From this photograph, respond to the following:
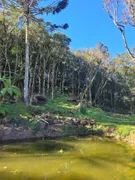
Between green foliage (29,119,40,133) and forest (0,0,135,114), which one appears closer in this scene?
green foliage (29,119,40,133)

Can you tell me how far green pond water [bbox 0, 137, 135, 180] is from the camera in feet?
18.2

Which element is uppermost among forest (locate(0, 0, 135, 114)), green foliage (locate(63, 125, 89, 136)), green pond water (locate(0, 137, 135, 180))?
forest (locate(0, 0, 135, 114))

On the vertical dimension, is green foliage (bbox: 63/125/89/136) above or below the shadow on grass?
above

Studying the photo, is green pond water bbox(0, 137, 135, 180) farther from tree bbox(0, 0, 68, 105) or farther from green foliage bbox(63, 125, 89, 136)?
tree bbox(0, 0, 68, 105)

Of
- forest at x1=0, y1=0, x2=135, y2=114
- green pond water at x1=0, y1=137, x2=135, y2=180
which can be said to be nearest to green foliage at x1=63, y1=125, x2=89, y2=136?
green pond water at x1=0, y1=137, x2=135, y2=180

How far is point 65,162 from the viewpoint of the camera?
6711 millimetres

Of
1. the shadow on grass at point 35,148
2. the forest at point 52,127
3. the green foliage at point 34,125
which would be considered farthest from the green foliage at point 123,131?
the green foliage at point 34,125

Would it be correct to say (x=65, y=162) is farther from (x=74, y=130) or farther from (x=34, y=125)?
(x=74, y=130)

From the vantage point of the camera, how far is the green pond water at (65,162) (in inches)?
218

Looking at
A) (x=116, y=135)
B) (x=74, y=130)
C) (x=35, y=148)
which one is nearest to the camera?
(x=35, y=148)

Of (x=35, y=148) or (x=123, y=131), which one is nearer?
(x=35, y=148)

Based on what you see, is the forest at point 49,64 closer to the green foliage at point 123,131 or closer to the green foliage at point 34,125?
the green foliage at point 34,125

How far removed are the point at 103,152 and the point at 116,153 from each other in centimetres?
52

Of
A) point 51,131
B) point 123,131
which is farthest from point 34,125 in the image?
point 123,131
